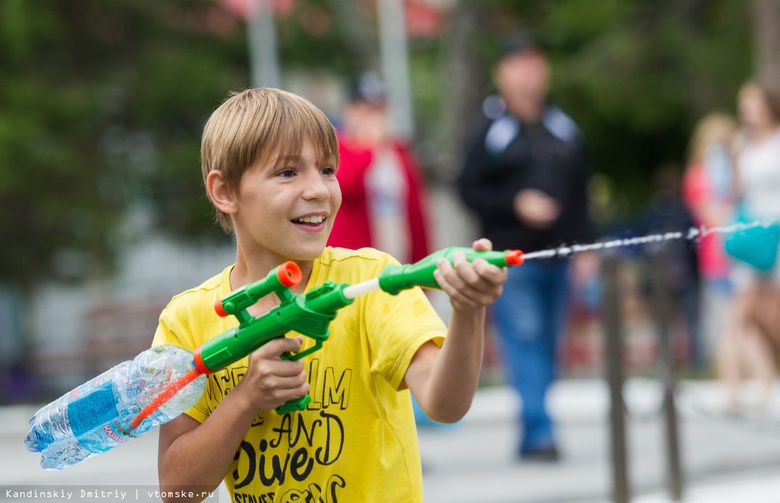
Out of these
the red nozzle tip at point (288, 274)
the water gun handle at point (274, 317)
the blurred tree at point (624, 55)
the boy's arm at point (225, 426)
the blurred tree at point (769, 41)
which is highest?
the blurred tree at point (624, 55)

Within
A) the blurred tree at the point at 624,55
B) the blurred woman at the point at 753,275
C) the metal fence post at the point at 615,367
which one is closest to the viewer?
the metal fence post at the point at 615,367

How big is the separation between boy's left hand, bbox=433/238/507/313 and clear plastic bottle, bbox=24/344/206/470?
655 mm

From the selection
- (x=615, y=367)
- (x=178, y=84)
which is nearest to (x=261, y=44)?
(x=178, y=84)

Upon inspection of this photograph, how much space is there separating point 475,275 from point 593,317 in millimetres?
14351

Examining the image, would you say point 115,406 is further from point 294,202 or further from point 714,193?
point 714,193

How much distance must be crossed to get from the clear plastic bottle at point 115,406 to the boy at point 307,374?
8 cm

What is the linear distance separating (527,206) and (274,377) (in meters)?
4.72

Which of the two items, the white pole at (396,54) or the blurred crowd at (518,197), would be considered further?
the white pole at (396,54)

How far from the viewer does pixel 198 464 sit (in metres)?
2.92

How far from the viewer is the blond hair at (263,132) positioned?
9.68 ft

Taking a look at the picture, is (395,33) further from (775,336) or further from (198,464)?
(198,464)

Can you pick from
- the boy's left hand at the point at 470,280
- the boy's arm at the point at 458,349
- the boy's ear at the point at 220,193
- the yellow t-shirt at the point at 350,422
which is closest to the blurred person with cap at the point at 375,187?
the boy's ear at the point at 220,193

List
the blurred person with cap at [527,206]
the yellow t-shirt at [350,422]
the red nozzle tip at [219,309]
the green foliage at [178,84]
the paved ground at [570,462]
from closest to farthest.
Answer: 1. the red nozzle tip at [219,309]
2. the yellow t-shirt at [350,422]
3. the paved ground at [570,462]
4. the blurred person with cap at [527,206]
5. the green foliage at [178,84]

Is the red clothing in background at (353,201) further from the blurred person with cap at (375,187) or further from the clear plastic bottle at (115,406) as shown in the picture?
the clear plastic bottle at (115,406)
